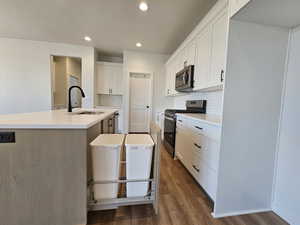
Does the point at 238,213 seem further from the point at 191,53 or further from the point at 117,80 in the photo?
the point at 117,80

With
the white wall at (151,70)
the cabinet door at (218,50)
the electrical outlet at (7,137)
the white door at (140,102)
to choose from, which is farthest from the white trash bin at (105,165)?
the white door at (140,102)

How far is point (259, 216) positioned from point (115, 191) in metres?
1.46

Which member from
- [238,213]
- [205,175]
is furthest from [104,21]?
[238,213]

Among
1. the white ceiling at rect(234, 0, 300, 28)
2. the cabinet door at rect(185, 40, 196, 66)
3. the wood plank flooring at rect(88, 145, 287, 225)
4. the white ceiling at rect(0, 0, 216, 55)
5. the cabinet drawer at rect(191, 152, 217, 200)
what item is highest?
the white ceiling at rect(0, 0, 216, 55)

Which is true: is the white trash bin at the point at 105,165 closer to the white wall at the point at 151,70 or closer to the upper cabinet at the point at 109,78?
the white wall at the point at 151,70

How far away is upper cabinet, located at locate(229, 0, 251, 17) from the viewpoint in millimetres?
1175

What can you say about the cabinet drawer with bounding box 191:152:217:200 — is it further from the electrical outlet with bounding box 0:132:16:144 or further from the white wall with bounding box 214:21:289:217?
the electrical outlet with bounding box 0:132:16:144

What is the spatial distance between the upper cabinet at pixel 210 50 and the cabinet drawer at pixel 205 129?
21.9 inches

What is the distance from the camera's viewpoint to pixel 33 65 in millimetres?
4363

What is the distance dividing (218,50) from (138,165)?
1753mm

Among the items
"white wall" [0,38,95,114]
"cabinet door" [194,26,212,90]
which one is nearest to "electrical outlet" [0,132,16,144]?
"cabinet door" [194,26,212,90]

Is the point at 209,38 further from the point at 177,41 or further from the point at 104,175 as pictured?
the point at 104,175

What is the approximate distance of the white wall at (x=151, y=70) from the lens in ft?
15.7

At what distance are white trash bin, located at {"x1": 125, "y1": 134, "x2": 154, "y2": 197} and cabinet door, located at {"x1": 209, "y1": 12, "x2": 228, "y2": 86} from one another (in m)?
1.30
